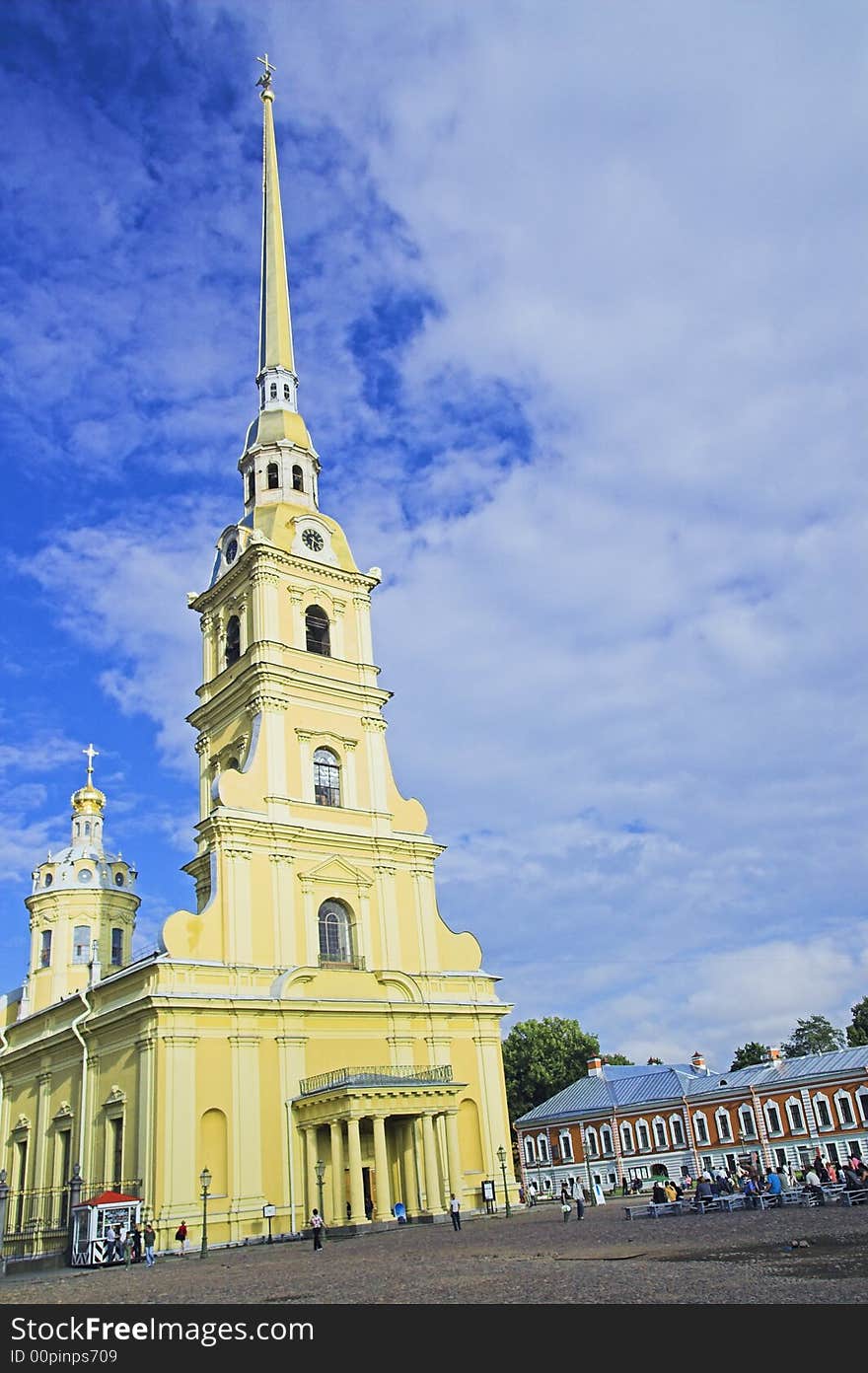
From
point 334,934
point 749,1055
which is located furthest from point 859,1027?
point 334,934

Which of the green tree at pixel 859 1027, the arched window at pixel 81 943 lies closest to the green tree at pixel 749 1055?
the green tree at pixel 859 1027

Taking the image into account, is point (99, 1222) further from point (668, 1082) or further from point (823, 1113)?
point (668, 1082)

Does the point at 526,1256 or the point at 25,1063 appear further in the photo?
the point at 25,1063

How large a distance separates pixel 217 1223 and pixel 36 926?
24.5 metres

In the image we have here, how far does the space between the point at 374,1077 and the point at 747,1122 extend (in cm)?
3477

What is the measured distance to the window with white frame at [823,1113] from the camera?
189 ft

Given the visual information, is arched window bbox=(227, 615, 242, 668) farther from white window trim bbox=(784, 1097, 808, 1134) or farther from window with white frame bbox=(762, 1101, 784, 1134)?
white window trim bbox=(784, 1097, 808, 1134)

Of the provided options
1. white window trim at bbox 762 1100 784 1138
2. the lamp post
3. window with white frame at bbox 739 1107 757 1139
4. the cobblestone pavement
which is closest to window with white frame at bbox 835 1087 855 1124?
white window trim at bbox 762 1100 784 1138

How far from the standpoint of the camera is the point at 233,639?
4525 cm
